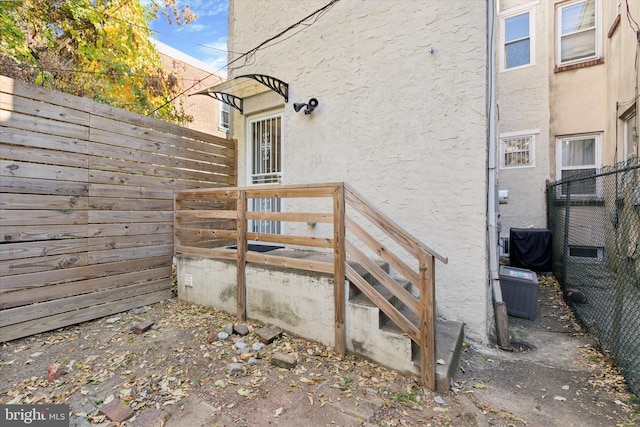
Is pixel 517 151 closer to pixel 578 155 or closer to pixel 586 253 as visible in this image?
pixel 578 155

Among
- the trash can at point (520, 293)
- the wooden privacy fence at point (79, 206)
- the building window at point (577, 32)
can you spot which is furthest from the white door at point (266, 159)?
the building window at point (577, 32)

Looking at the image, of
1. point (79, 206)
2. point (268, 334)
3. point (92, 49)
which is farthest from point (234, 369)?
point (92, 49)

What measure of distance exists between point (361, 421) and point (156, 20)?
30.7 feet

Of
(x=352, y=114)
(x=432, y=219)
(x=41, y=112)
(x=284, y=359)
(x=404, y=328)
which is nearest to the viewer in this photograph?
(x=404, y=328)

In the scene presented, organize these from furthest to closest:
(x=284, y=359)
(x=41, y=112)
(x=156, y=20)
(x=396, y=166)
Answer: (x=156, y=20) < (x=396, y=166) < (x=41, y=112) < (x=284, y=359)

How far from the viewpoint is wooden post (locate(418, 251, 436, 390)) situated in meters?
2.47

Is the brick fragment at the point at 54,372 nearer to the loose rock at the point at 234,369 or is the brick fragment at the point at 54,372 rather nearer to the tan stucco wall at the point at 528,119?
the loose rock at the point at 234,369

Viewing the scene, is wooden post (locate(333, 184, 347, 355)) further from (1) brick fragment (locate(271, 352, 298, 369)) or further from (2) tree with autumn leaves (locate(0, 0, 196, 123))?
(2) tree with autumn leaves (locate(0, 0, 196, 123))

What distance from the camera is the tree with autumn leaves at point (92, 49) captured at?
539cm

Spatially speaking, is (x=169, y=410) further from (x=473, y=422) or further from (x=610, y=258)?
(x=610, y=258)

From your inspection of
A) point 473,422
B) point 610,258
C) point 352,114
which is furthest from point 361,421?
point 610,258

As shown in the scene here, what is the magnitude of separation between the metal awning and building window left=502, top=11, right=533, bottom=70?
6445 mm

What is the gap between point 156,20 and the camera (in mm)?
7562

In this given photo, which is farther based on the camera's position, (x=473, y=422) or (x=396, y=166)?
(x=396, y=166)
